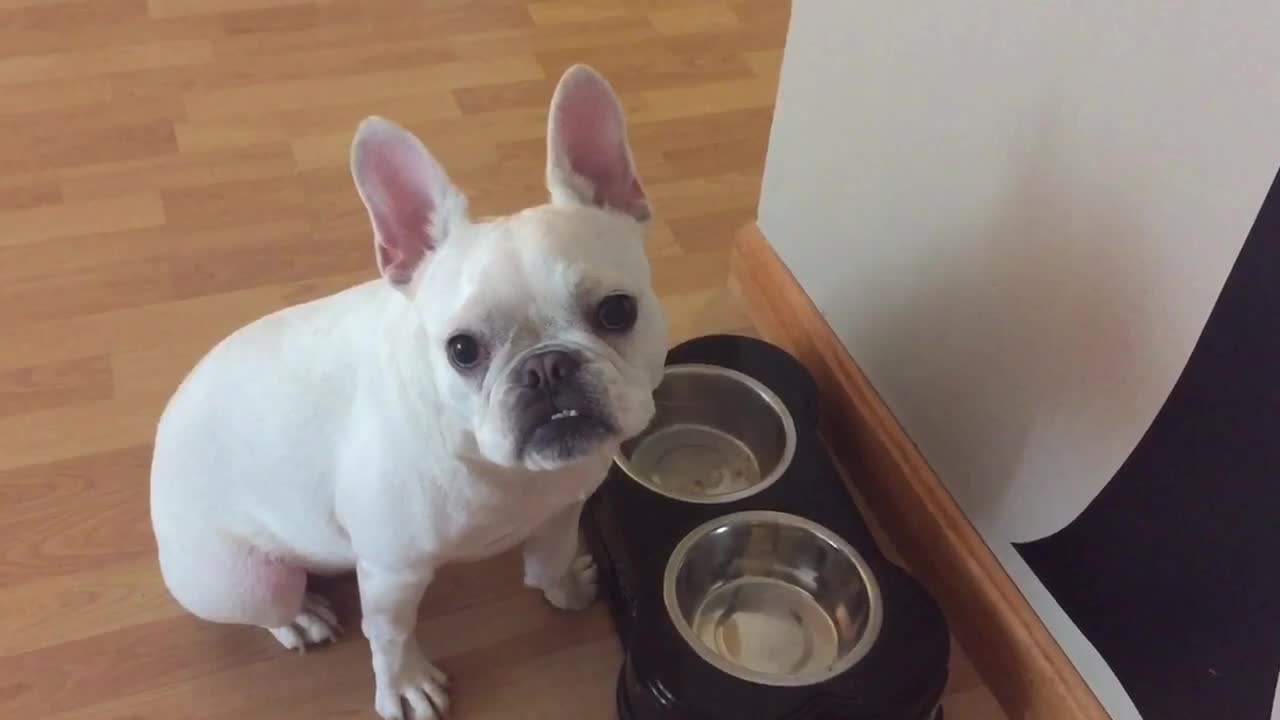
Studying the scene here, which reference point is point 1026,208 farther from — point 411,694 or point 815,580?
point 411,694

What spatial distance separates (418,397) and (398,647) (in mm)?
362

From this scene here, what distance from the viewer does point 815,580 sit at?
1.39 meters

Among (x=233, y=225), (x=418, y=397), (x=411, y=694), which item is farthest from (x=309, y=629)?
(x=233, y=225)

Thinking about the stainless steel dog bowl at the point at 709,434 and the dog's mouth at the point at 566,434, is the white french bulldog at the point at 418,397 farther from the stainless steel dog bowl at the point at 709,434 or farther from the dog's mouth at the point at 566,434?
the stainless steel dog bowl at the point at 709,434

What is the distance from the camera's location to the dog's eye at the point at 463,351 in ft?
3.19

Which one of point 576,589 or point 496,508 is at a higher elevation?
point 496,508

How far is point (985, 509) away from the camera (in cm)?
138

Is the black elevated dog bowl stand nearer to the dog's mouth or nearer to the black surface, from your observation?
the black surface

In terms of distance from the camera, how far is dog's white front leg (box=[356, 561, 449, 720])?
1.15 metres

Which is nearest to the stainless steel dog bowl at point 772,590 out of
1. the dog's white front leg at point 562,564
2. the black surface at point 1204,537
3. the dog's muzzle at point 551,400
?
the dog's white front leg at point 562,564

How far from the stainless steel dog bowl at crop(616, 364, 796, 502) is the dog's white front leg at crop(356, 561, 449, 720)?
1.30 feet

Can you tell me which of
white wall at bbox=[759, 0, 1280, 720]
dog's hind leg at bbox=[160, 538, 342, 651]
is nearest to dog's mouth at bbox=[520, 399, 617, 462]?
dog's hind leg at bbox=[160, 538, 342, 651]

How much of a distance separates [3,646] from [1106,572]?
1.29 m

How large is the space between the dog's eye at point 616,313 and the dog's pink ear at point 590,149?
109 mm
